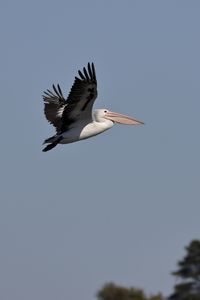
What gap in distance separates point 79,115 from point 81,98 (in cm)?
88

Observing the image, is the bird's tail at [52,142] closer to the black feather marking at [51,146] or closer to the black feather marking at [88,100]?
the black feather marking at [51,146]

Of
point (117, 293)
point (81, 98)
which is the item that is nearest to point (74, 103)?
point (81, 98)

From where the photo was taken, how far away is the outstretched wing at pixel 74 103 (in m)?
35.0

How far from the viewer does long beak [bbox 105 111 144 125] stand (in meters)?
38.1

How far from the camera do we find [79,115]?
36.4 meters

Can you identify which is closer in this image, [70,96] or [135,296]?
[70,96]

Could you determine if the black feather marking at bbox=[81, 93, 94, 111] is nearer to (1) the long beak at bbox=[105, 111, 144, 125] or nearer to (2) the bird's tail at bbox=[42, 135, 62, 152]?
(2) the bird's tail at bbox=[42, 135, 62, 152]

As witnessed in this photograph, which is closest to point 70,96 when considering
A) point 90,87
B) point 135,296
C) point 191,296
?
point 90,87

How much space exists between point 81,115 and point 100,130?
2.26ft

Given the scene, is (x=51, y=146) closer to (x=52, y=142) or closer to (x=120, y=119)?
(x=52, y=142)

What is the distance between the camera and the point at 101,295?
40.2m

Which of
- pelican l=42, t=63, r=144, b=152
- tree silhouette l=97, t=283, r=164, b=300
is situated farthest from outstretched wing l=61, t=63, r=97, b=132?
tree silhouette l=97, t=283, r=164, b=300

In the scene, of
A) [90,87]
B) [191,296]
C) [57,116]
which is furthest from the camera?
[191,296]

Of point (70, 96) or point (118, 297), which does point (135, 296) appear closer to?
point (118, 297)
